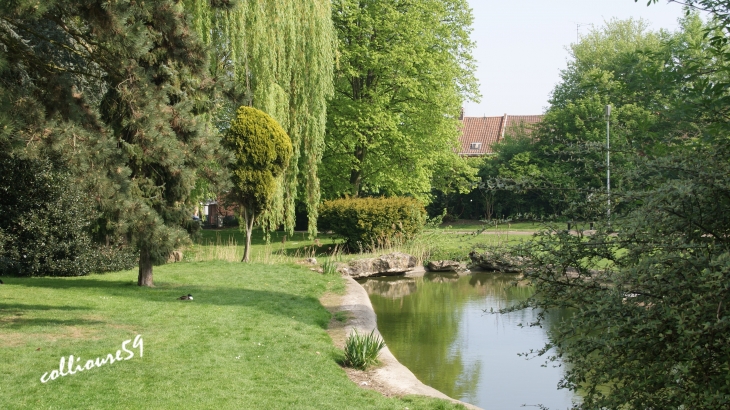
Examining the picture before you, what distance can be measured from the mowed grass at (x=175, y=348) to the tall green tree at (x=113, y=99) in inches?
50.4

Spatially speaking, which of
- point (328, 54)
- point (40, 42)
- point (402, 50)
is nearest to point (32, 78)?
point (40, 42)

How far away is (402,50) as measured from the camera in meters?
24.3

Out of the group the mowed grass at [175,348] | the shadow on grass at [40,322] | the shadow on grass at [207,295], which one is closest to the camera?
the mowed grass at [175,348]

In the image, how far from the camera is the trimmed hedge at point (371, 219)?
20.5m

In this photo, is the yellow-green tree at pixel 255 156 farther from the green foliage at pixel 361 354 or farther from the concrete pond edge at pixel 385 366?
the green foliage at pixel 361 354

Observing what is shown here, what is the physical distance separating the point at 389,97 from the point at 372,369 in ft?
61.7

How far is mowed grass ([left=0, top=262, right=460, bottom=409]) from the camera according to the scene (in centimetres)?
583

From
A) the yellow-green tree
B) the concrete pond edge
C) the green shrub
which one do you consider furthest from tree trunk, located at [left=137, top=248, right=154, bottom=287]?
the yellow-green tree

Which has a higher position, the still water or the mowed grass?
the mowed grass

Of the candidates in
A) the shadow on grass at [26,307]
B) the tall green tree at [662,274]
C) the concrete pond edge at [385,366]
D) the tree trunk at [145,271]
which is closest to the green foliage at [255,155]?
the tree trunk at [145,271]

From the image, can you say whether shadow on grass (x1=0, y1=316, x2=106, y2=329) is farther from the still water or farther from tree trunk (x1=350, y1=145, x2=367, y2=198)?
tree trunk (x1=350, y1=145, x2=367, y2=198)

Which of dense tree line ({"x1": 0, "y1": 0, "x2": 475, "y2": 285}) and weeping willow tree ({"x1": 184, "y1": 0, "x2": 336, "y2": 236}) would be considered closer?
dense tree line ({"x1": 0, "y1": 0, "x2": 475, "y2": 285})

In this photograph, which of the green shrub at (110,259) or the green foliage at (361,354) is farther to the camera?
the green shrub at (110,259)

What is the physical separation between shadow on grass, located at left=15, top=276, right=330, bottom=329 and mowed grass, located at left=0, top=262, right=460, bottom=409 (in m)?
0.02
